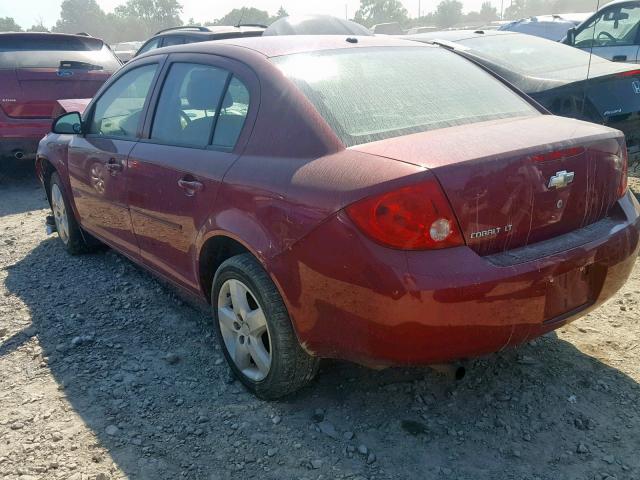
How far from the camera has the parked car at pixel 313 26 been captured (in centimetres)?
652

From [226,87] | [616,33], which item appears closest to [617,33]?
[616,33]

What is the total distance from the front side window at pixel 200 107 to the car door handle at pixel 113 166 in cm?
36

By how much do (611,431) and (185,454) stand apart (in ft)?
5.78

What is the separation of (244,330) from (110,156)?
1.61m

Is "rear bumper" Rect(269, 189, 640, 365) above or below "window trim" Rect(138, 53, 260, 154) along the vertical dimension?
below

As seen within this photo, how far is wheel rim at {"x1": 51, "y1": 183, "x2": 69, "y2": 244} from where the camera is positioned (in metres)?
4.94

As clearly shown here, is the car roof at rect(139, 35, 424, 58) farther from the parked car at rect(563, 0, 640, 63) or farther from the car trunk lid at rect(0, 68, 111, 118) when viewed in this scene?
the parked car at rect(563, 0, 640, 63)

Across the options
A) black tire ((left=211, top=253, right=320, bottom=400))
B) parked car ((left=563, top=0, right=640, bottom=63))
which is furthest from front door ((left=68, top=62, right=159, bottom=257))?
parked car ((left=563, top=0, right=640, bottom=63))

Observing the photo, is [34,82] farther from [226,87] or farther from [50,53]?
[226,87]

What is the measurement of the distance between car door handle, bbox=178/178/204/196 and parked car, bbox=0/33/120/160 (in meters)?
4.55

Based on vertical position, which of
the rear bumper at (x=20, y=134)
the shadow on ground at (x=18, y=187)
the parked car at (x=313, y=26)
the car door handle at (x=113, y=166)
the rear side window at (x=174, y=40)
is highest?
the parked car at (x=313, y=26)

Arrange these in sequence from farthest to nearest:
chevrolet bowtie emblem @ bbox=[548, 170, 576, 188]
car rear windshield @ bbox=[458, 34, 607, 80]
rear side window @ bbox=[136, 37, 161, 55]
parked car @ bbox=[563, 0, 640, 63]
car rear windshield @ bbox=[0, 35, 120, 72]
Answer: rear side window @ bbox=[136, 37, 161, 55] < parked car @ bbox=[563, 0, 640, 63] < car rear windshield @ bbox=[0, 35, 120, 72] < car rear windshield @ bbox=[458, 34, 607, 80] < chevrolet bowtie emblem @ bbox=[548, 170, 576, 188]

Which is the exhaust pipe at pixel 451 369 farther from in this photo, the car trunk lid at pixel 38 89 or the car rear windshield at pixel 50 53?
the car rear windshield at pixel 50 53

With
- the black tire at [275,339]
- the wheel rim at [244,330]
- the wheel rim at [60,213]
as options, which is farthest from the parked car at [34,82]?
the black tire at [275,339]
